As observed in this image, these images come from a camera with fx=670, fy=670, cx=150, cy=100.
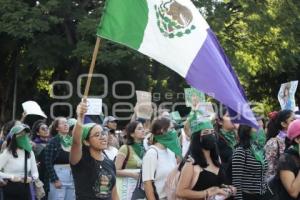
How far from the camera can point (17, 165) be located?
878cm

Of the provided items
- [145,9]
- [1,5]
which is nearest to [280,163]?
[145,9]

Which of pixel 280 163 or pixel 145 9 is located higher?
pixel 145 9

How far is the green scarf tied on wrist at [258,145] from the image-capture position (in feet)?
22.8

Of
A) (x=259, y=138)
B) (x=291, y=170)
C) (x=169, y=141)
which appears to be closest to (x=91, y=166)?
(x=169, y=141)

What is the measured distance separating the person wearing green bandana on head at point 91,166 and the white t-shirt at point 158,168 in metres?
0.61

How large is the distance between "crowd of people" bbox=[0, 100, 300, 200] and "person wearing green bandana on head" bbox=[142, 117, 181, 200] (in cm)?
1

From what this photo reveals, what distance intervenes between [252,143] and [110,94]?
19192mm

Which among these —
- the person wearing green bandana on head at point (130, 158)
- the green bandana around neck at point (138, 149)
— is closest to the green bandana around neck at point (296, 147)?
the person wearing green bandana on head at point (130, 158)

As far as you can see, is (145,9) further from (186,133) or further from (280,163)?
(186,133)

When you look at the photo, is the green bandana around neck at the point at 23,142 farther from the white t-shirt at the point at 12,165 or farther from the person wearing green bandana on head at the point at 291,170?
the person wearing green bandana on head at the point at 291,170

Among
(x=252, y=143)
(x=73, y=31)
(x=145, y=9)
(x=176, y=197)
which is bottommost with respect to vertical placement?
(x=176, y=197)

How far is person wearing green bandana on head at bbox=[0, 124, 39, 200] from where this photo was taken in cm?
870

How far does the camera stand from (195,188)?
593 centimetres

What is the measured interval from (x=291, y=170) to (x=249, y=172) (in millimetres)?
1021
